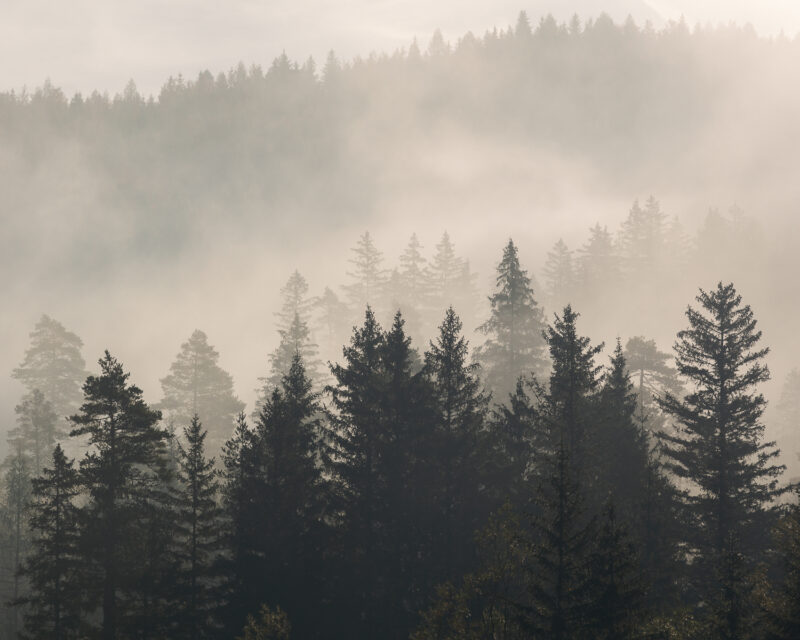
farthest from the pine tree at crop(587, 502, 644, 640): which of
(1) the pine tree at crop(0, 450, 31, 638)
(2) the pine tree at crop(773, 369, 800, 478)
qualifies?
(2) the pine tree at crop(773, 369, 800, 478)

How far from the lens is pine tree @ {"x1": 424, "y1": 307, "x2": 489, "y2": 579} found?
78.3 feet

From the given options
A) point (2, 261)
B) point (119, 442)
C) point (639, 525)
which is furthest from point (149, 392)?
point (2, 261)

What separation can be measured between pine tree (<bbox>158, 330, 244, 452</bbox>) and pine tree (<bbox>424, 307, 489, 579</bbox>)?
30706 millimetres

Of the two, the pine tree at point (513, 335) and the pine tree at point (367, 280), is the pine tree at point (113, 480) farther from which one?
the pine tree at point (367, 280)

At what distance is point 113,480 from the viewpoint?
24047 millimetres

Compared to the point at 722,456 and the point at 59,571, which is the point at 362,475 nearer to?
the point at 59,571

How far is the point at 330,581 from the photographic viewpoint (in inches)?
938

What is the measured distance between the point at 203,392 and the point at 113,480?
102ft

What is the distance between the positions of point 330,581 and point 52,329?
55103mm

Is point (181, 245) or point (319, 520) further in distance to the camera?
point (181, 245)

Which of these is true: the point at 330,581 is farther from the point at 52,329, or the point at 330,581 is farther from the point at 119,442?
the point at 52,329

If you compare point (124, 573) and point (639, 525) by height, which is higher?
point (639, 525)

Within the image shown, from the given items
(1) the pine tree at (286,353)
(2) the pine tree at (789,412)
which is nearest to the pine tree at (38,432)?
→ (1) the pine tree at (286,353)

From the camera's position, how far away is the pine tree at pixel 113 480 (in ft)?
77.5
